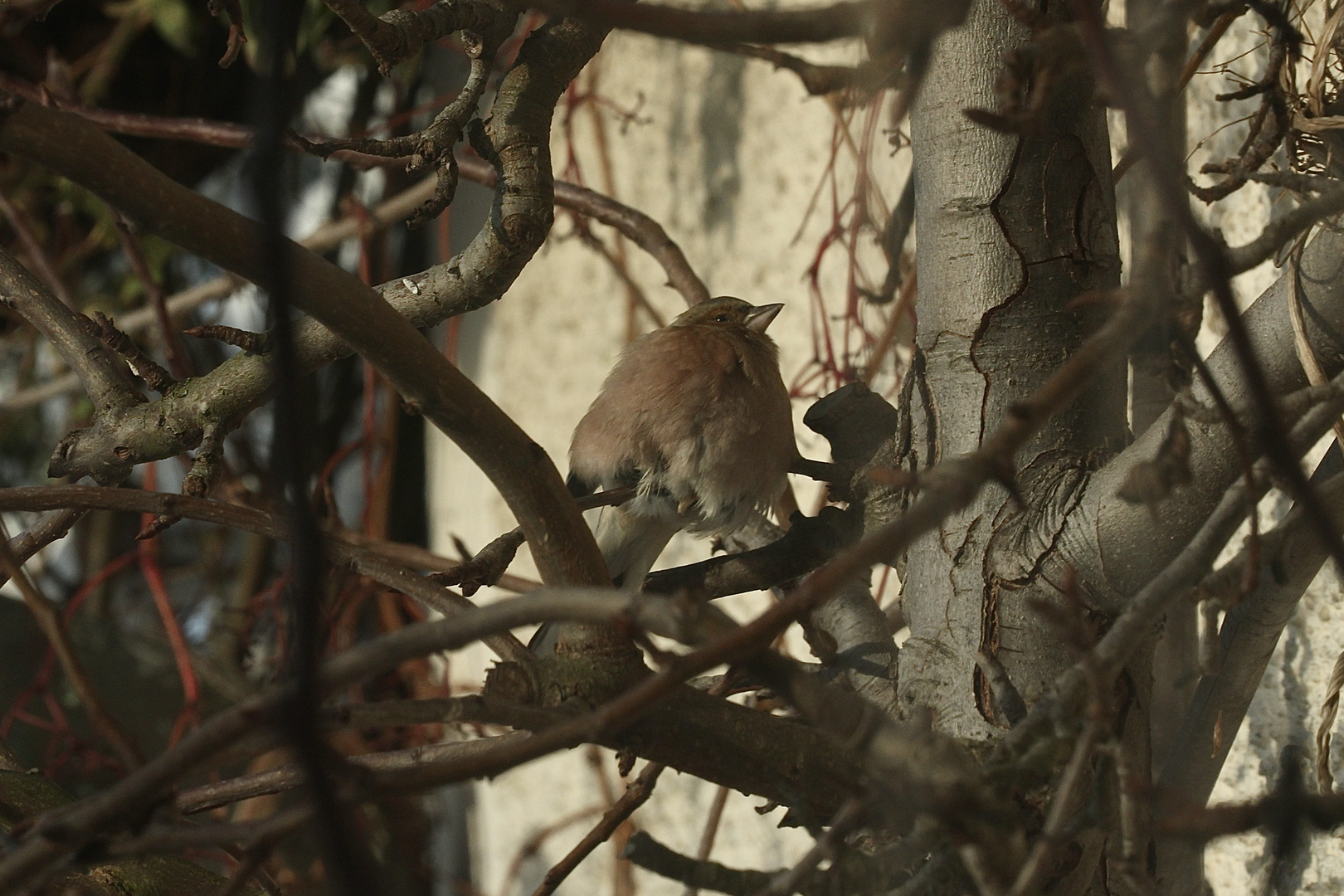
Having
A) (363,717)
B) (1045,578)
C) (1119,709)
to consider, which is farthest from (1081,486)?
(363,717)

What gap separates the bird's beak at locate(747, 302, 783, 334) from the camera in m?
1.83

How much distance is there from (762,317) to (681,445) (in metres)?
0.39

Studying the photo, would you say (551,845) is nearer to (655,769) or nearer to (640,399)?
(640,399)

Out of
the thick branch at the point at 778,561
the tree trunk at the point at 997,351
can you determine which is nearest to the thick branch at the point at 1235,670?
the tree trunk at the point at 997,351

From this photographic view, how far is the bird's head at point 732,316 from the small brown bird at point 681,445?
11 centimetres

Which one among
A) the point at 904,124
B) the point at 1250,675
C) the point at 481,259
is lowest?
the point at 1250,675

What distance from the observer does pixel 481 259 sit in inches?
38.4

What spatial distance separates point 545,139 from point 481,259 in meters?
0.12

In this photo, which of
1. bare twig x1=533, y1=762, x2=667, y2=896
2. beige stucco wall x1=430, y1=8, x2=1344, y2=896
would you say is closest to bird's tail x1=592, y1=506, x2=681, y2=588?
bare twig x1=533, y1=762, x2=667, y2=896

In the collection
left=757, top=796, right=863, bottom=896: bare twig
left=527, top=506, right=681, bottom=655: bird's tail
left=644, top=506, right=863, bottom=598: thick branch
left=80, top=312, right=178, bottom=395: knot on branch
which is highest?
left=527, top=506, right=681, bottom=655: bird's tail

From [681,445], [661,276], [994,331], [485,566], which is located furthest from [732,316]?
[661,276]

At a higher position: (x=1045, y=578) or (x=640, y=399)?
(x=640, y=399)

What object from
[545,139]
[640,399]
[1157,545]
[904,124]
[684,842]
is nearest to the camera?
[1157,545]

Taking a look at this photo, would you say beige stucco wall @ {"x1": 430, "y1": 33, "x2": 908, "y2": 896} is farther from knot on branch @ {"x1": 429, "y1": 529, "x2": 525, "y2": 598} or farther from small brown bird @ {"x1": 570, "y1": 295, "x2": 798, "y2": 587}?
knot on branch @ {"x1": 429, "y1": 529, "x2": 525, "y2": 598}
